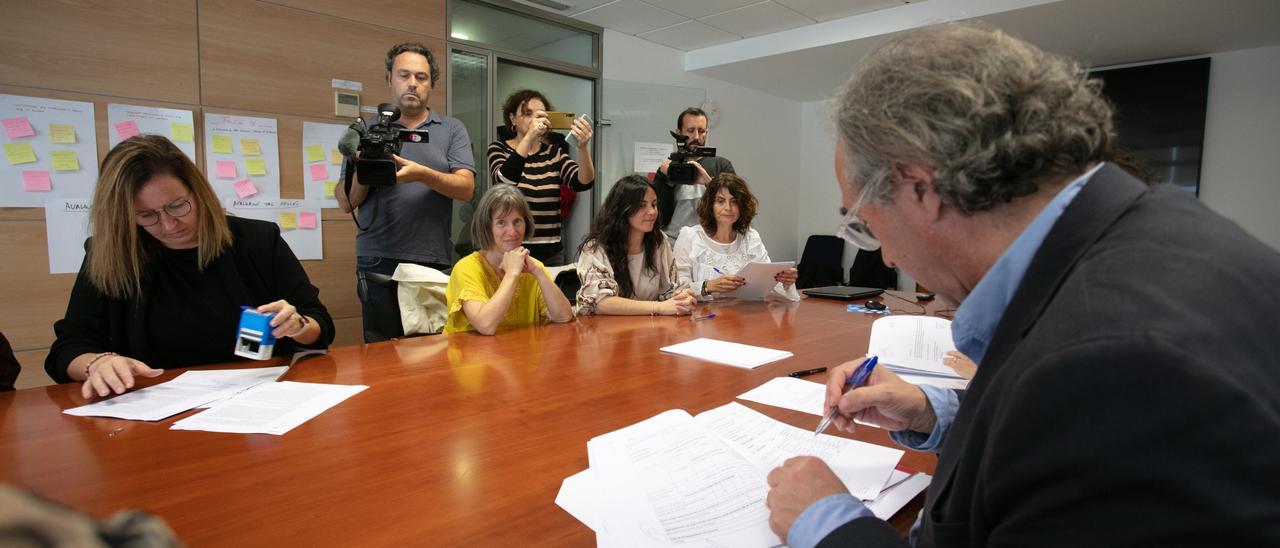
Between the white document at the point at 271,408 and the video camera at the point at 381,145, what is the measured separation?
122cm

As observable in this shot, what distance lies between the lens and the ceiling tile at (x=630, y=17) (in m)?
4.48

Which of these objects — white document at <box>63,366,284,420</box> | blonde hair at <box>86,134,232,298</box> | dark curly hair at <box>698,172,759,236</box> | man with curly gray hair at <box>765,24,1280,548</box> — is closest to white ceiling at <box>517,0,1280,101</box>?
dark curly hair at <box>698,172,759,236</box>

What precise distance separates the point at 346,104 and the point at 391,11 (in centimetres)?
63

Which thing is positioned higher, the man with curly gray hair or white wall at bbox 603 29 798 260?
white wall at bbox 603 29 798 260

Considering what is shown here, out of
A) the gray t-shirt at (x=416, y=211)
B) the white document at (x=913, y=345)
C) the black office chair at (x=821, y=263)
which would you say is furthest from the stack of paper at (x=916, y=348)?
the black office chair at (x=821, y=263)

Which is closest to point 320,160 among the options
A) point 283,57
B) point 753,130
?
point 283,57

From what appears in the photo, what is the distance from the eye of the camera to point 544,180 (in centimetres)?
355

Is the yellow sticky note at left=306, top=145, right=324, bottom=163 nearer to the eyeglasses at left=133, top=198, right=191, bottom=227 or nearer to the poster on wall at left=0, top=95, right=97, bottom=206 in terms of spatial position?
the poster on wall at left=0, top=95, right=97, bottom=206

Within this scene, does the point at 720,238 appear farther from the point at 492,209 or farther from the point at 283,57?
the point at 283,57

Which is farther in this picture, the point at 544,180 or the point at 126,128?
the point at 544,180

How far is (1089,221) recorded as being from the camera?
578 mm

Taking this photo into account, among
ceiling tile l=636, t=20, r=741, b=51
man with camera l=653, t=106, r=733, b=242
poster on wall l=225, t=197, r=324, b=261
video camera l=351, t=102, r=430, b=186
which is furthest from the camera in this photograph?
ceiling tile l=636, t=20, r=741, b=51

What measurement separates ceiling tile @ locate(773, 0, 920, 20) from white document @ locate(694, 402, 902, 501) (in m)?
3.86

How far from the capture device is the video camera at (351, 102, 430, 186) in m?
2.39
